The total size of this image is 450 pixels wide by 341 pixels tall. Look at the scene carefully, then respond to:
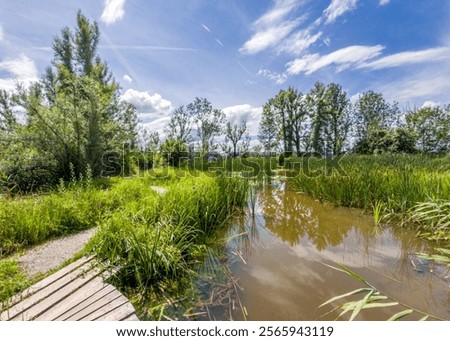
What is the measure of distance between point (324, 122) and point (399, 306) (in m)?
29.3

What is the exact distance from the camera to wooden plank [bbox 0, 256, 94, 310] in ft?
5.96

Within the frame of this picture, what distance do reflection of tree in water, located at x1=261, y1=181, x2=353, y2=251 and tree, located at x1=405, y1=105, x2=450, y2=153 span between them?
1694cm

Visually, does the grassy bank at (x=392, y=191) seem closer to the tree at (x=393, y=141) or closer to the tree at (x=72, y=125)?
the tree at (x=72, y=125)

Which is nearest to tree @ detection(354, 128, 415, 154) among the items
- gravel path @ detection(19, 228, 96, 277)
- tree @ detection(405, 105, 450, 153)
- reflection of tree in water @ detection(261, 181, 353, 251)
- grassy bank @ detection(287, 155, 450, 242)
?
tree @ detection(405, 105, 450, 153)

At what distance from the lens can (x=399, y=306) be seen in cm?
196

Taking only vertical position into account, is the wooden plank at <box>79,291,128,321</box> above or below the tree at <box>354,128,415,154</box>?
below

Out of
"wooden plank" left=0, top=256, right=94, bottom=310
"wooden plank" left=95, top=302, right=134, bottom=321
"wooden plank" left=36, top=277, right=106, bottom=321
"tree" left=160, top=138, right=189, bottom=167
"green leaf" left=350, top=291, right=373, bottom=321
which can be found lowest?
"wooden plank" left=95, top=302, right=134, bottom=321

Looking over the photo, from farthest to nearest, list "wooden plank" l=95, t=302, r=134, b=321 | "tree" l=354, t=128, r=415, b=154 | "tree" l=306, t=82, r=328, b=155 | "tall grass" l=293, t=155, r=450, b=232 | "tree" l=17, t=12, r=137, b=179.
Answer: "tree" l=306, t=82, r=328, b=155
"tree" l=354, t=128, r=415, b=154
"tree" l=17, t=12, r=137, b=179
"tall grass" l=293, t=155, r=450, b=232
"wooden plank" l=95, t=302, r=134, b=321

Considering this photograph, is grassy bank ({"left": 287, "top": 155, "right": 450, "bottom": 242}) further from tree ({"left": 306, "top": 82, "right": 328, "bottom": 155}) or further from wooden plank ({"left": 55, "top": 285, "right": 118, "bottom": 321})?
tree ({"left": 306, "top": 82, "right": 328, "bottom": 155})

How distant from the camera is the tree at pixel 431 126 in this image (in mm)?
17156

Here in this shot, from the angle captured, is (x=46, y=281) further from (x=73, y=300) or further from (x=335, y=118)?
(x=335, y=118)

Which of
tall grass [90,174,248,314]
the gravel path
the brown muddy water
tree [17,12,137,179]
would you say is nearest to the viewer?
the brown muddy water

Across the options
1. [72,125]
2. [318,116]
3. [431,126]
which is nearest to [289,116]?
[318,116]

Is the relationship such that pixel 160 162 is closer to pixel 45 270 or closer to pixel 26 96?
pixel 26 96
